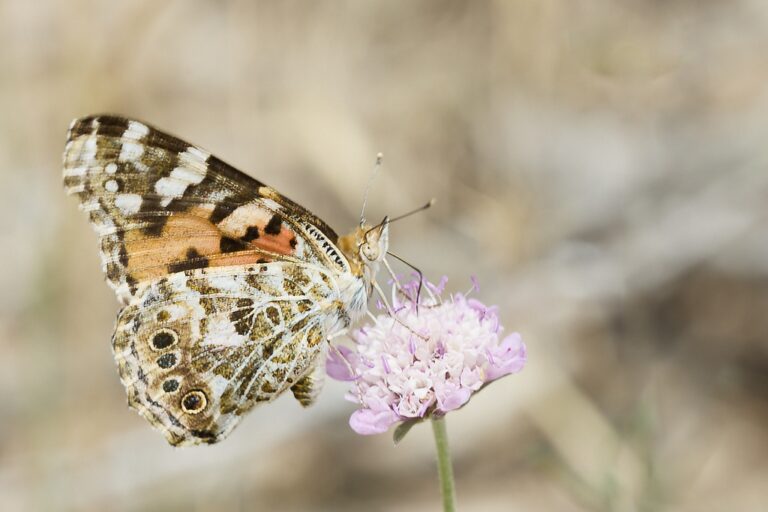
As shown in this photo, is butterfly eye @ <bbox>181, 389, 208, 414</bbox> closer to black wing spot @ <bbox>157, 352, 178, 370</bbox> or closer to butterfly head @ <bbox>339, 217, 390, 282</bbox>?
black wing spot @ <bbox>157, 352, 178, 370</bbox>

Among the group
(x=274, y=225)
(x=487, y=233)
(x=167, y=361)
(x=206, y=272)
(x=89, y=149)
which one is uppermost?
(x=487, y=233)

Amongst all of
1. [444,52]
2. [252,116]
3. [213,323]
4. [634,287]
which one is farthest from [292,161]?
[213,323]

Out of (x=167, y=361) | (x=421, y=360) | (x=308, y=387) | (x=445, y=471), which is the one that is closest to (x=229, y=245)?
(x=167, y=361)

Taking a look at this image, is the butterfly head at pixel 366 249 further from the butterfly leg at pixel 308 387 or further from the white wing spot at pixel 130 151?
the white wing spot at pixel 130 151

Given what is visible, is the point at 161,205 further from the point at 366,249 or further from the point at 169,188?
the point at 366,249

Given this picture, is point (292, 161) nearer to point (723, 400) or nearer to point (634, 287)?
point (634, 287)

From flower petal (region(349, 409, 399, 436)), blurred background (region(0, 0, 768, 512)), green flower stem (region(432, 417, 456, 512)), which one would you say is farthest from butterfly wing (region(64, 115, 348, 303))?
blurred background (region(0, 0, 768, 512))
